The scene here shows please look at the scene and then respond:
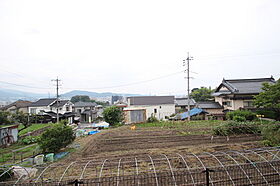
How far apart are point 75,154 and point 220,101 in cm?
1991

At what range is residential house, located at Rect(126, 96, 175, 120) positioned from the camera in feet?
71.7

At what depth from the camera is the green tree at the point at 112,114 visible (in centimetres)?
1628

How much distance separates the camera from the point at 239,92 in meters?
16.8

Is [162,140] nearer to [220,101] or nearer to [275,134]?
[275,134]

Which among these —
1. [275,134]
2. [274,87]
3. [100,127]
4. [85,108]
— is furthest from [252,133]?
[85,108]

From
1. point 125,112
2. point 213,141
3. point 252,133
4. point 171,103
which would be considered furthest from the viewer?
point 171,103

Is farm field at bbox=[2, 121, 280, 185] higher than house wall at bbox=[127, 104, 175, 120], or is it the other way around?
house wall at bbox=[127, 104, 175, 120]

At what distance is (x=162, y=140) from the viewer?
29.7 feet

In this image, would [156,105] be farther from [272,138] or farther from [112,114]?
[272,138]

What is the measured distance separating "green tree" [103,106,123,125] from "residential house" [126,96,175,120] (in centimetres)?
515

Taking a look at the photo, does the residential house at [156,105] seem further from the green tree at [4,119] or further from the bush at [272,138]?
the bush at [272,138]

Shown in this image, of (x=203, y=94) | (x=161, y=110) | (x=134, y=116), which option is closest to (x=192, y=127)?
(x=134, y=116)

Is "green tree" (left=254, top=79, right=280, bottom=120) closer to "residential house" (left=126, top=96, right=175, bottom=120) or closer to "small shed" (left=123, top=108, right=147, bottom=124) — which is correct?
"small shed" (left=123, top=108, right=147, bottom=124)

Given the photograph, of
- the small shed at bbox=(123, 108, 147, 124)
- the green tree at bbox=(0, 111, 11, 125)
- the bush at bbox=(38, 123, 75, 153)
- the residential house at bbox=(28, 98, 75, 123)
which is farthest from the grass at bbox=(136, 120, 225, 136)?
the residential house at bbox=(28, 98, 75, 123)
